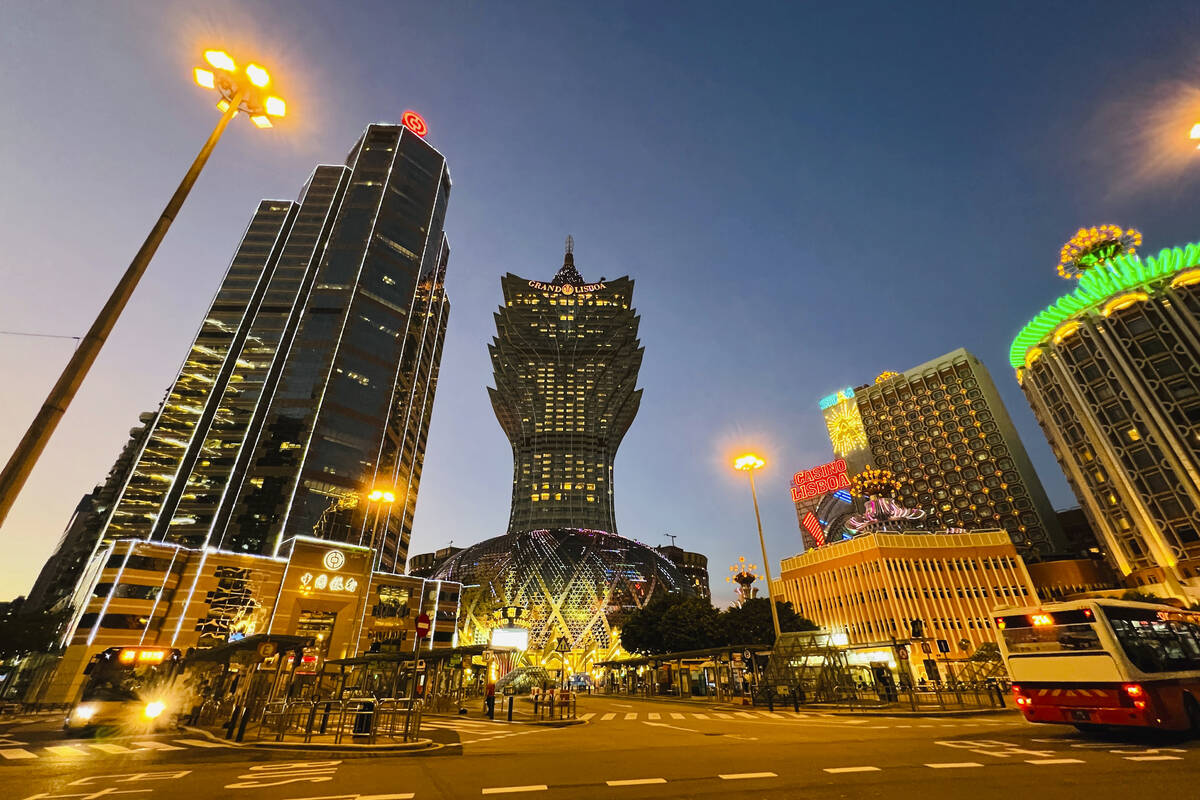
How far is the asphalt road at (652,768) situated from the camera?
8.16 metres

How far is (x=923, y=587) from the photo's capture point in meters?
74.1

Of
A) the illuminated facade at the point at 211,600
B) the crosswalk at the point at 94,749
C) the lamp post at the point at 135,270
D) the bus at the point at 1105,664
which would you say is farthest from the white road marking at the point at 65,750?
the illuminated facade at the point at 211,600

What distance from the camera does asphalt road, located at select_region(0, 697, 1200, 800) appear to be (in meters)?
8.16

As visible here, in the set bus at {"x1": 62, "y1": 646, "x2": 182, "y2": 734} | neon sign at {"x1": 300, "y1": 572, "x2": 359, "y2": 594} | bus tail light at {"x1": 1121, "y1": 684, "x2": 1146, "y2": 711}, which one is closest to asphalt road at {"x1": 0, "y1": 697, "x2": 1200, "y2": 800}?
bus tail light at {"x1": 1121, "y1": 684, "x2": 1146, "y2": 711}

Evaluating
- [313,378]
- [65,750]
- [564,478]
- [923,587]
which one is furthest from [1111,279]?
[564,478]

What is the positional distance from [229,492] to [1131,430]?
124m

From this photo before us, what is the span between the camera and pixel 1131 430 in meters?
66.1

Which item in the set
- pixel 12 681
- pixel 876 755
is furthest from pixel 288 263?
pixel 876 755

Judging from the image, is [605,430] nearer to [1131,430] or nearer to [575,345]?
[575,345]

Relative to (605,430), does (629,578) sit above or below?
below

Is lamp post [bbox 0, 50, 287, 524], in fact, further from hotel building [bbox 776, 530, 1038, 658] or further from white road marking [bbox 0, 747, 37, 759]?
hotel building [bbox 776, 530, 1038, 658]

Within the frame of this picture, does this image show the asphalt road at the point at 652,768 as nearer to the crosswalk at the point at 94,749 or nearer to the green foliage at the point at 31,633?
the crosswalk at the point at 94,749

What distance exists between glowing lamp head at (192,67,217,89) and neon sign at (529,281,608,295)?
18335 centimetres

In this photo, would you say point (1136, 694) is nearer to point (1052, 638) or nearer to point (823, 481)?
point (1052, 638)
